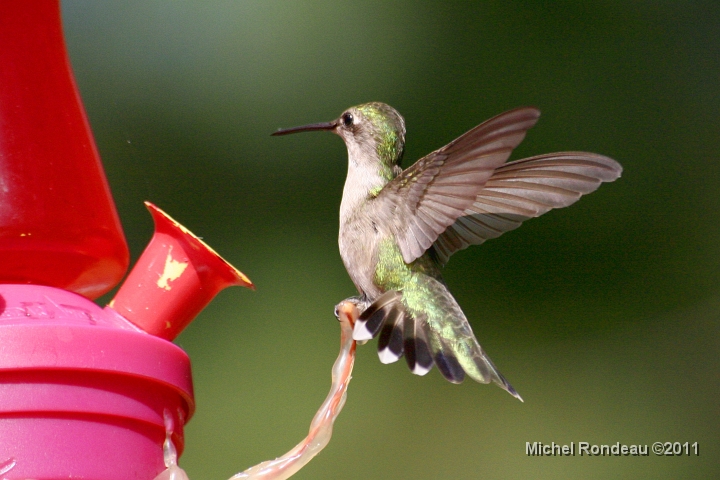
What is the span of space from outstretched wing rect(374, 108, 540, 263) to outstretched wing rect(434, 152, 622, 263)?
15 centimetres

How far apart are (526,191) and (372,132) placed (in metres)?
0.55

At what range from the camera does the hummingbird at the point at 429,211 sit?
7.37 ft

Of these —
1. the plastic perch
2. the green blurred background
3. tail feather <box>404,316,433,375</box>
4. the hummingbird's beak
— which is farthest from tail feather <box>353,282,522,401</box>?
the green blurred background

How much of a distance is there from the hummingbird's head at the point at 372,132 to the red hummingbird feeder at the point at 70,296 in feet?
3.06

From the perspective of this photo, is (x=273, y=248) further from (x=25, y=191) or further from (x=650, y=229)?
(x=25, y=191)

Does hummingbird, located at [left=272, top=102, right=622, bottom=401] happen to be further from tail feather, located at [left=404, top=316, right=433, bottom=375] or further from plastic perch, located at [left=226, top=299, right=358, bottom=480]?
plastic perch, located at [left=226, top=299, right=358, bottom=480]

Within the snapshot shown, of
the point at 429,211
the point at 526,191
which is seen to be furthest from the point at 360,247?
the point at 526,191

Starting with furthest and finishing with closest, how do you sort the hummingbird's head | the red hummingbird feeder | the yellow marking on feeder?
the hummingbird's head → the yellow marking on feeder → the red hummingbird feeder

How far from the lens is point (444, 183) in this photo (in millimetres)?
2381

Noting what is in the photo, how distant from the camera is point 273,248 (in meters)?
4.66

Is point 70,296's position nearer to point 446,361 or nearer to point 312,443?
point 312,443

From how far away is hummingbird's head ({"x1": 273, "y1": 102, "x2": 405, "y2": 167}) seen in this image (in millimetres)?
2764

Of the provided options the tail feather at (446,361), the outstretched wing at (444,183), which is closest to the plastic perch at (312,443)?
the tail feather at (446,361)

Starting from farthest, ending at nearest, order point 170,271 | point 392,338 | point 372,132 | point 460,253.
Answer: point 460,253 < point 372,132 < point 392,338 < point 170,271
